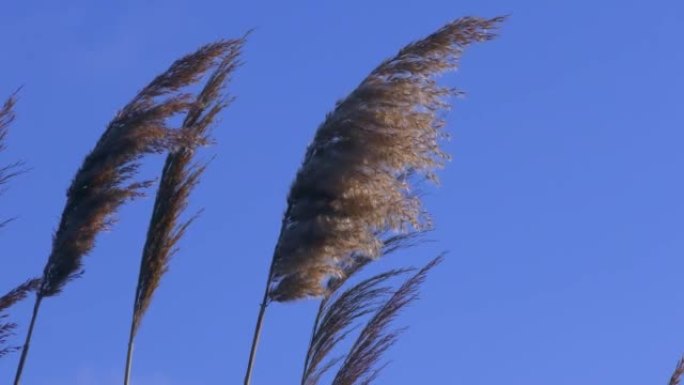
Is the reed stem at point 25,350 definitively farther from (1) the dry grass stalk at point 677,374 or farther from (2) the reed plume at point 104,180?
(1) the dry grass stalk at point 677,374

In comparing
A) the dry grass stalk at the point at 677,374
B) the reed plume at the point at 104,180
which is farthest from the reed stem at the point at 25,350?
the dry grass stalk at the point at 677,374

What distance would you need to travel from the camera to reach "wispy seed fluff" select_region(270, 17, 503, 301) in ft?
19.7

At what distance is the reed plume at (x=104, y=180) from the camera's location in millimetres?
6320

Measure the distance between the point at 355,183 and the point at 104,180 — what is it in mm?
1276

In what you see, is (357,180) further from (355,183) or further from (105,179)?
(105,179)

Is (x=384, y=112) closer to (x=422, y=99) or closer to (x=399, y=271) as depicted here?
(x=422, y=99)

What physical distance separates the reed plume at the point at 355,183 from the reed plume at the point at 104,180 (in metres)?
0.76

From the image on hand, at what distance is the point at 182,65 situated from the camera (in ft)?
21.6

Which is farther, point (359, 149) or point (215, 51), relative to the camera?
point (215, 51)

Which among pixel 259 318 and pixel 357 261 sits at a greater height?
pixel 357 261

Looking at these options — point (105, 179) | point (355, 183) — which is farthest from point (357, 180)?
point (105, 179)

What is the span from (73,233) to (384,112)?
5.35 feet

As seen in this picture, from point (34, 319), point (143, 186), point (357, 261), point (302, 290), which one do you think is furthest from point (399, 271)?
point (34, 319)

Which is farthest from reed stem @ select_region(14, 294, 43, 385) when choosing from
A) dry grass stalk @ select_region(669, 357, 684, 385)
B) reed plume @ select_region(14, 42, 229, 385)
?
dry grass stalk @ select_region(669, 357, 684, 385)
